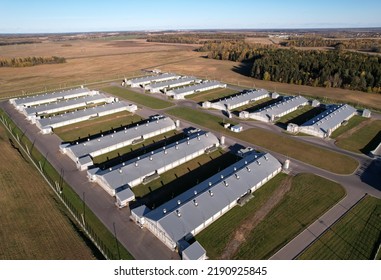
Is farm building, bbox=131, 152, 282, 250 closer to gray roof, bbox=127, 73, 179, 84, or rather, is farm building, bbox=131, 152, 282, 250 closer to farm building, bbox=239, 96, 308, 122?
farm building, bbox=239, 96, 308, 122

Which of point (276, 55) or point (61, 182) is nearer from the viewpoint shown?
point (61, 182)

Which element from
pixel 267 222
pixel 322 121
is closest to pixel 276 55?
pixel 322 121

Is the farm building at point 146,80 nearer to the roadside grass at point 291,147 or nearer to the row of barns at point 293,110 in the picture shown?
the row of barns at point 293,110

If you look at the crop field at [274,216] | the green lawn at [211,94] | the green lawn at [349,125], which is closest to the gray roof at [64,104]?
the green lawn at [211,94]

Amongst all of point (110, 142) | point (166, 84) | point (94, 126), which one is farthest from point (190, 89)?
point (110, 142)

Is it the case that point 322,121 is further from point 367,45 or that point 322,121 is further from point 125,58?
point 367,45

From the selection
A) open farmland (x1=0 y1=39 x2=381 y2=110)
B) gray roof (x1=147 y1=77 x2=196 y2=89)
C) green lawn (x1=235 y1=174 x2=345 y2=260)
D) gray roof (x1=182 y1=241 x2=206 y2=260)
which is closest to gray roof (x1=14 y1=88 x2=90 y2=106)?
open farmland (x1=0 y1=39 x2=381 y2=110)
